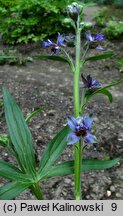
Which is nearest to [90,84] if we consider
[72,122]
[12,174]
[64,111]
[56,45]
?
[56,45]

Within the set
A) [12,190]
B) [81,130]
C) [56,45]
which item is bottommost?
[12,190]

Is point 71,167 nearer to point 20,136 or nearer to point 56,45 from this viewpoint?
point 20,136

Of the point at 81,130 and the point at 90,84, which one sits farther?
the point at 90,84

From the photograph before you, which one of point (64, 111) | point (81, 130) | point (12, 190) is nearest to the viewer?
point (81, 130)

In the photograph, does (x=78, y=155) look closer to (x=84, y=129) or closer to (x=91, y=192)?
(x=84, y=129)

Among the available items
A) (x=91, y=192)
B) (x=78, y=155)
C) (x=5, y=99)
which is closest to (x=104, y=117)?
(x=91, y=192)

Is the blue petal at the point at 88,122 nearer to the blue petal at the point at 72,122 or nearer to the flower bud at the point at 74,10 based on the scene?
the blue petal at the point at 72,122

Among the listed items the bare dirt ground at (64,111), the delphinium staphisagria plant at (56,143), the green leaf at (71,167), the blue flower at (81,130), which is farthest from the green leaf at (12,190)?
the bare dirt ground at (64,111)
